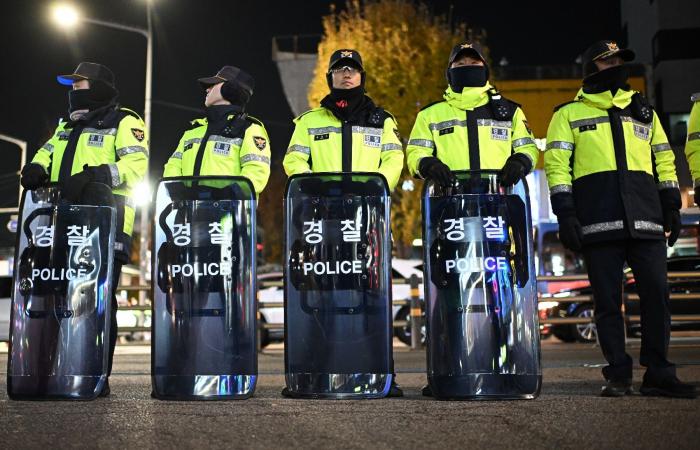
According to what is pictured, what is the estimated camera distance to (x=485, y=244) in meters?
5.68

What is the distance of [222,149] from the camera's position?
280 inches

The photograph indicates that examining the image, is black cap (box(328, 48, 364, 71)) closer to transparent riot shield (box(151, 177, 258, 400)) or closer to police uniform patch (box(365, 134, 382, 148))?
police uniform patch (box(365, 134, 382, 148))

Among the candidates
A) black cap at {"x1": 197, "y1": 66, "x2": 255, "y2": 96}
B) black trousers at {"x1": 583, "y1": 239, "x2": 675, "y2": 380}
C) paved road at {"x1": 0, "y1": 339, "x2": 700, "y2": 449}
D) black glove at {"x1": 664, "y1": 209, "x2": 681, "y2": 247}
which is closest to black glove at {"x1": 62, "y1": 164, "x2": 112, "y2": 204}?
black cap at {"x1": 197, "y1": 66, "x2": 255, "y2": 96}

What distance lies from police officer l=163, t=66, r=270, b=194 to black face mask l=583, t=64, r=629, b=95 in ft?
7.83

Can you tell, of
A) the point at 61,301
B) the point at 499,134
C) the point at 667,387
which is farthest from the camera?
the point at 499,134

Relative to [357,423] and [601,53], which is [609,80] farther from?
[357,423]

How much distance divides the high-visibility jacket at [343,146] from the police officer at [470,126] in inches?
14.2

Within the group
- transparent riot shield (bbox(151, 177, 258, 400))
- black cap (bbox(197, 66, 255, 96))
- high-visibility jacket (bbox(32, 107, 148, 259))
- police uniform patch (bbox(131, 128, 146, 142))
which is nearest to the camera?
transparent riot shield (bbox(151, 177, 258, 400))

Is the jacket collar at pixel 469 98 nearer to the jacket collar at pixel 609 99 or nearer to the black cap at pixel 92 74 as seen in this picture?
the jacket collar at pixel 609 99

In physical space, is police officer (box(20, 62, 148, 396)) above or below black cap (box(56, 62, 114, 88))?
below

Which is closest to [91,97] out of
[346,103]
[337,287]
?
[346,103]

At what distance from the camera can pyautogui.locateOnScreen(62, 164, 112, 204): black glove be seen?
6.26m

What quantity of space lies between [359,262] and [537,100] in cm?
3176

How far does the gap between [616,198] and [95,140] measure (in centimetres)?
371
